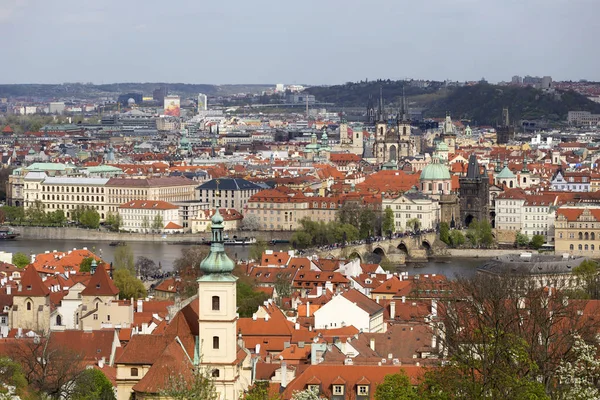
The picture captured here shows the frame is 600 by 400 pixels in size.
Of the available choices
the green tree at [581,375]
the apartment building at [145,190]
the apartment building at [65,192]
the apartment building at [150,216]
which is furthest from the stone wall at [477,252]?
the green tree at [581,375]

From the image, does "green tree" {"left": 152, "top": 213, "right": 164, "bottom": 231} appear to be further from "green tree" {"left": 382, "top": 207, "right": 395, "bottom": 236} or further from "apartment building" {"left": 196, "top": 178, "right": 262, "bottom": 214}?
"green tree" {"left": 382, "top": 207, "right": 395, "bottom": 236}

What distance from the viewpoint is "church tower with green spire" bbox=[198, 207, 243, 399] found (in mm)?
18438

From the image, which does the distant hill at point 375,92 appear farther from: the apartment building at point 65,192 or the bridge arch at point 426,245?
the bridge arch at point 426,245

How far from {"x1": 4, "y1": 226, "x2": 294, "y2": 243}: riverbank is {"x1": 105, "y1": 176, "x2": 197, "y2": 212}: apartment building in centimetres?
601

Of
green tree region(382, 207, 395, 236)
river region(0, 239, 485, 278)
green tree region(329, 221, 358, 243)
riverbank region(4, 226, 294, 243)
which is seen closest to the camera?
river region(0, 239, 485, 278)

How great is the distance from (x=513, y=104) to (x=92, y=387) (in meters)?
134

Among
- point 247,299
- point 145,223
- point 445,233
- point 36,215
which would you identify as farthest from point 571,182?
point 247,299

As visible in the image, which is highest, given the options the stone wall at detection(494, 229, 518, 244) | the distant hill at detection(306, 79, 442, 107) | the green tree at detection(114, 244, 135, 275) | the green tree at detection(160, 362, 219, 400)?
the green tree at detection(160, 362, 219, 400)

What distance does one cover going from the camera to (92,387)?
19219mm

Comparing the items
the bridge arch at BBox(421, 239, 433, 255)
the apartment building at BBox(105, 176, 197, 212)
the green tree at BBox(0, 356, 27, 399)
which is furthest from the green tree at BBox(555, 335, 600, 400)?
the apartment building at BBox(105, 176, 197, 212)

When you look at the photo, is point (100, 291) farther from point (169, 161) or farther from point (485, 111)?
point (485, 111)

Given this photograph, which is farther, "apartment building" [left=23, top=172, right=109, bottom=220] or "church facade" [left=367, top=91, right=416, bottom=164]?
"church facade" [left=367, top=91, right=416, bottom=164]

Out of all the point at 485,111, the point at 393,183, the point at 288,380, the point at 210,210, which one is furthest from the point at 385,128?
the point at 288,380

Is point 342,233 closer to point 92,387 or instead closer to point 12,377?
point 92,387
